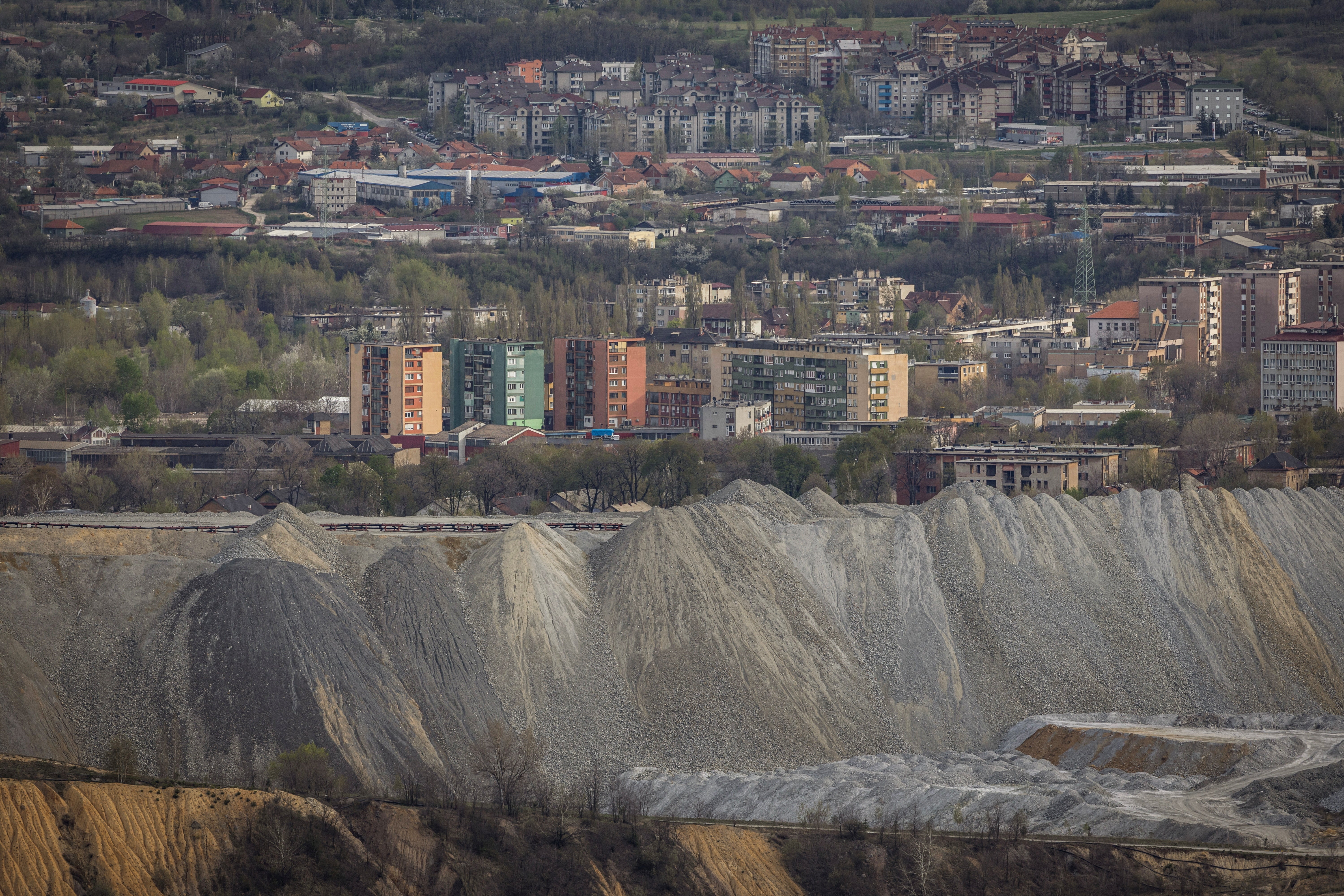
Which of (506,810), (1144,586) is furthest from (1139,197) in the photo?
(506,810)

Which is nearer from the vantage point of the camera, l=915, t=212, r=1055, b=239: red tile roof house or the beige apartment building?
the beige apartment building

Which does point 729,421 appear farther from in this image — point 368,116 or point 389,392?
point 368,116

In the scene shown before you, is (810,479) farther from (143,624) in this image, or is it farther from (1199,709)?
(143,624)

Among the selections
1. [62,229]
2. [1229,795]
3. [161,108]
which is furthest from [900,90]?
[1229,795]

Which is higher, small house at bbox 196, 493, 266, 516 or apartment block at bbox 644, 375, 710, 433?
small house at bbox 196, 493, 266, 516

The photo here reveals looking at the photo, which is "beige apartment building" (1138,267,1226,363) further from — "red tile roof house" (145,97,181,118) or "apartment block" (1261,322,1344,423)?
"red tile roof house" (145,97,181,118)

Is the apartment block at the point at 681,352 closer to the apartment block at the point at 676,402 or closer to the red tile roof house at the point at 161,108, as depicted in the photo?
the apartment block at the point at 676,402

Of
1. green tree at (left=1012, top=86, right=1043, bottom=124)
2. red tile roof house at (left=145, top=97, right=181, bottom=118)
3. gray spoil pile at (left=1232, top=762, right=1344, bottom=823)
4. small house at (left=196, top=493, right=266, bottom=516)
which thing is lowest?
gray spoil pile at (left=1232, top=762, right=1344, bottom=823)

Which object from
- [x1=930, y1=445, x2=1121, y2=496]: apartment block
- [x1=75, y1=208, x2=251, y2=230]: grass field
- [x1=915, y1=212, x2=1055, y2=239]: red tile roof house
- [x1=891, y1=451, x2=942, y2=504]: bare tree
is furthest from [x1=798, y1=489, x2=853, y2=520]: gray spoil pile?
[x1=75, y1=208, x2=251, y2=230]: grass field
